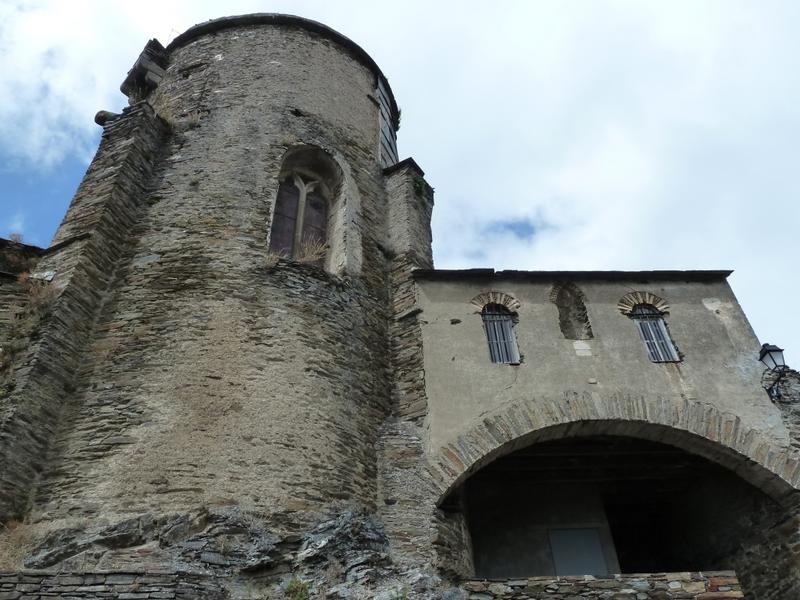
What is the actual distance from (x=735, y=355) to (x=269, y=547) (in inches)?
269

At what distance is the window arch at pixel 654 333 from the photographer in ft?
31.6

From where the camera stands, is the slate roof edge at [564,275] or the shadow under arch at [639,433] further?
the slate roof edge at [564,275]

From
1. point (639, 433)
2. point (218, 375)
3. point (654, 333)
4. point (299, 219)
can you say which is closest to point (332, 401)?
point (218, 375)

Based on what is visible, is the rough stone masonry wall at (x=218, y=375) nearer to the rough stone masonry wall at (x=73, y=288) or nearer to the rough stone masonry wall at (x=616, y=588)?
the rough stone masonry wall at (x=73, y=288)

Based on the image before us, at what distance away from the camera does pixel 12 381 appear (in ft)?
24.2

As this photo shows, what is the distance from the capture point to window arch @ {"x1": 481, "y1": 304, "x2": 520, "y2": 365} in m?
9.50

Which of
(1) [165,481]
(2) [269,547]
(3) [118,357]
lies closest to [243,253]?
(3) [118,357]

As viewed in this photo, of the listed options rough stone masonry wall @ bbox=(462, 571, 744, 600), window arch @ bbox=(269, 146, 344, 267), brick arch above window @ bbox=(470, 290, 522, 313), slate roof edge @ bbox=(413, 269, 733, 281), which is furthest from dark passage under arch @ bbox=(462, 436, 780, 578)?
window arch @ bbox=(269, 146, 344, 267)

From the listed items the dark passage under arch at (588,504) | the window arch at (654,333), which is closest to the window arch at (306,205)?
the dark passage under arch at (588,504)

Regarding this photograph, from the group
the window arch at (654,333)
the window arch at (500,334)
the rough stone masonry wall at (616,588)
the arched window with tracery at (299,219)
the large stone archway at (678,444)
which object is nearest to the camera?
the rough stone masonry wall at (616,588)

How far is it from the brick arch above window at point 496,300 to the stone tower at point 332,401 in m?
0.04

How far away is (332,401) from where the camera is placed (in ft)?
27.4

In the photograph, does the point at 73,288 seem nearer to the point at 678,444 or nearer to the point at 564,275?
the point at 564,275

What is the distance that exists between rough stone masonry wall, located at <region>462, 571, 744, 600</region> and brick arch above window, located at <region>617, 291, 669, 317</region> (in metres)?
3.86
